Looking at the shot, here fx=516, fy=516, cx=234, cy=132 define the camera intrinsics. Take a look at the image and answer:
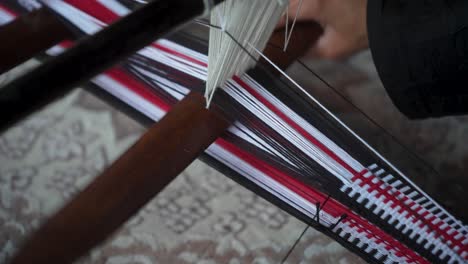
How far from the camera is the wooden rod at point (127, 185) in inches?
17.8

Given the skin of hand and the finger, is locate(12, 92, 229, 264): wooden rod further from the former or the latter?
the finger

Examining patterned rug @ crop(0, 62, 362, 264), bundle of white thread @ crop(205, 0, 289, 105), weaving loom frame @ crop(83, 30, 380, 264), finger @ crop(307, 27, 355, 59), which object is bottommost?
patterned rug @ crop(0, 62, 362, 264)

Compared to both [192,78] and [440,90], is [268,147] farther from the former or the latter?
[440,90]

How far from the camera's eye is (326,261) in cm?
74

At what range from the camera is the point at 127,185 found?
53 centimetres

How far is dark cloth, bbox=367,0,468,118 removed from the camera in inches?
26.1

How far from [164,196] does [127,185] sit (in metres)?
0.28

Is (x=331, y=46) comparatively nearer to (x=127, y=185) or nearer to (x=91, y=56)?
(x=127, y=185)

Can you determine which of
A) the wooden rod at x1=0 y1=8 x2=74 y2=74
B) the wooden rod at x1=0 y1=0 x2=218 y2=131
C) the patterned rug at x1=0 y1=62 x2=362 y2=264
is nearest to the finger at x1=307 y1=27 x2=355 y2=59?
the patterned rug at x1=0 y1=62 x2=362 y2=264

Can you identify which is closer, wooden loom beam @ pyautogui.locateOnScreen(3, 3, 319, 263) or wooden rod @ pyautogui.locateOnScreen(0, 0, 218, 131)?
Result: wooden rod @ pyautogui.locateOnScreen(0, 0, 218, 131)

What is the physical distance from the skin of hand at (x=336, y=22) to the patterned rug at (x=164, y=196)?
0.10 m

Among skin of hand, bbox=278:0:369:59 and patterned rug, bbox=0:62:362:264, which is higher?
skin of hand, bbox=278:0:369:59

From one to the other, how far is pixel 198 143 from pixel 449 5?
0.37 m

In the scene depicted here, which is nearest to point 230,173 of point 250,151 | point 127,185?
point 250,151
